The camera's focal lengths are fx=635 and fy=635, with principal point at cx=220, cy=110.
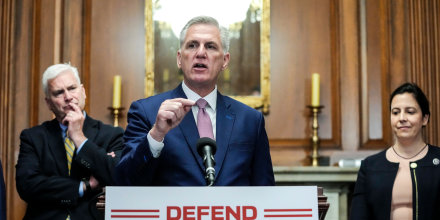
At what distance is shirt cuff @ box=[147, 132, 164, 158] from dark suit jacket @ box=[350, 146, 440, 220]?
73.9 inches

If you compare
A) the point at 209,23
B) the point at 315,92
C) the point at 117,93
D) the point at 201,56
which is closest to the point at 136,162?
the point at 201,56

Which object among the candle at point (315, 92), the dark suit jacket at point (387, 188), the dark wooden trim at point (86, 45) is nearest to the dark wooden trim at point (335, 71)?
the candle at point (315, 92)

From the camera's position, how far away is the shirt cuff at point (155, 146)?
223cm

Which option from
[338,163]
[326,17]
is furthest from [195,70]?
[326,17]

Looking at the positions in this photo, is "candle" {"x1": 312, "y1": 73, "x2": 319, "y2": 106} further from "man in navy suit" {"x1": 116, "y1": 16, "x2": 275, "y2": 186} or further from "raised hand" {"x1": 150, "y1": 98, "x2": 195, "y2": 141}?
"raised hand" {"x1": 150, "y1": 98, "x2": 195, "y2": 141}

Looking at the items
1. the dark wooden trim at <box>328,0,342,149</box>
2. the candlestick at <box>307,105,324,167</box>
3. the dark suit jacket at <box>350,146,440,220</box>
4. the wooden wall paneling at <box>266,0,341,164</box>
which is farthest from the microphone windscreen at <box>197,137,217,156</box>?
the dark wooden trim at <box>328,0,342,149</box>

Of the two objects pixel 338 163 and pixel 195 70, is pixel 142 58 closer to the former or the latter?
pixel 338 163

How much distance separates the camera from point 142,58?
523 cm

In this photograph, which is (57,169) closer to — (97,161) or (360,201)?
(97,161)

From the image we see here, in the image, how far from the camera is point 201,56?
2580 mm

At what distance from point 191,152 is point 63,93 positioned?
59.3 inches

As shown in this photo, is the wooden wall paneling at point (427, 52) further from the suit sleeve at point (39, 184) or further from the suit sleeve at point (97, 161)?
the suit sleeve at point (39, 184)

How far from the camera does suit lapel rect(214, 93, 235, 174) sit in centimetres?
250

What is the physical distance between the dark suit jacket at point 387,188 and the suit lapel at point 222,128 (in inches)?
58.0
